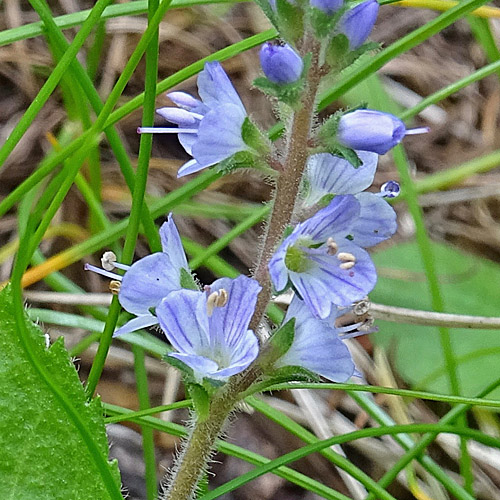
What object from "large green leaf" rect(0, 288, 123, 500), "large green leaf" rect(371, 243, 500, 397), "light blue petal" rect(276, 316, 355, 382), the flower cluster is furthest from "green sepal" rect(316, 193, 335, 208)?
"large green leaf" rect(371, 243, 500, 397)

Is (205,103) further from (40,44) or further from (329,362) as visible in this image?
(40,44)

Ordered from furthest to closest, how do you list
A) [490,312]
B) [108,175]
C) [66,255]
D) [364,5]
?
[108,175]
[490,312]
[66,255]
[364,5]

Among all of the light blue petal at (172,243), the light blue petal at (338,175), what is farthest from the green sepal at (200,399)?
the light blue petal at (338,175)

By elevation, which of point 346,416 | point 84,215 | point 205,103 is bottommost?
point 346,416

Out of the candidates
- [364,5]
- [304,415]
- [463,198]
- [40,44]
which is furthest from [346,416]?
[40,44]

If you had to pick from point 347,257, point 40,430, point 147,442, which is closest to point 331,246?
point 347,257

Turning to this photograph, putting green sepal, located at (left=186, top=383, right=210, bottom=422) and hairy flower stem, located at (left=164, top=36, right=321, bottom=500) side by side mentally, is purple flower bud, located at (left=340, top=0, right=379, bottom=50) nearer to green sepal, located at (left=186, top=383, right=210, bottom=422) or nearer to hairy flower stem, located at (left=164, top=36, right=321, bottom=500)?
hairy flower stem, located at (left=164, top=36, right=321, bottom=500)

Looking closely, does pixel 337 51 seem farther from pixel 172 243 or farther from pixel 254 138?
pixel 172 243
